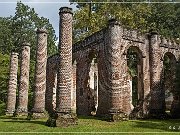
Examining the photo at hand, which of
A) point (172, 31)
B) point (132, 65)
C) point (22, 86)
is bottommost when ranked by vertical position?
point (22, 86)

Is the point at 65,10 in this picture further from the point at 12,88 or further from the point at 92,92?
the point at 12,88

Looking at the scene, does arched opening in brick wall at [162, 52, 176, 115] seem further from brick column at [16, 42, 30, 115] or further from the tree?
Answer: the tree

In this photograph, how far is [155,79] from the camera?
890 inches

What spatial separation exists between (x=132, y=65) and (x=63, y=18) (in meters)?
18.0

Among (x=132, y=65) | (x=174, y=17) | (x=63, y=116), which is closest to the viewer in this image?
(x=63, y=116)

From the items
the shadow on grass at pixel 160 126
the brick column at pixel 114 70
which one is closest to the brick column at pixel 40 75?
the brick column at pixel 114 70

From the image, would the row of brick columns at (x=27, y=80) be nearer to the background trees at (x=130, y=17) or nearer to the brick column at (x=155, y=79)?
the brick column at (x=155, y=79)

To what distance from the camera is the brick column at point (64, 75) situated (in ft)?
50.4

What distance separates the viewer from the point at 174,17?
36125 mm

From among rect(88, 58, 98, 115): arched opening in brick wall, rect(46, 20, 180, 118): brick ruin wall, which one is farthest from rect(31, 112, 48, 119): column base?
rect(88, 58, 98, 115): arched opening in brick wall

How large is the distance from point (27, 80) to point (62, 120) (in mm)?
Result: 9289

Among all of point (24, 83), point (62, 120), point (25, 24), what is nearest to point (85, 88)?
point (24, 83)

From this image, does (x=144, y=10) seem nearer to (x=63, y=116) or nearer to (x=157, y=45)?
(x=157, y=45)

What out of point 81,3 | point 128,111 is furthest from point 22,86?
point 81,3
